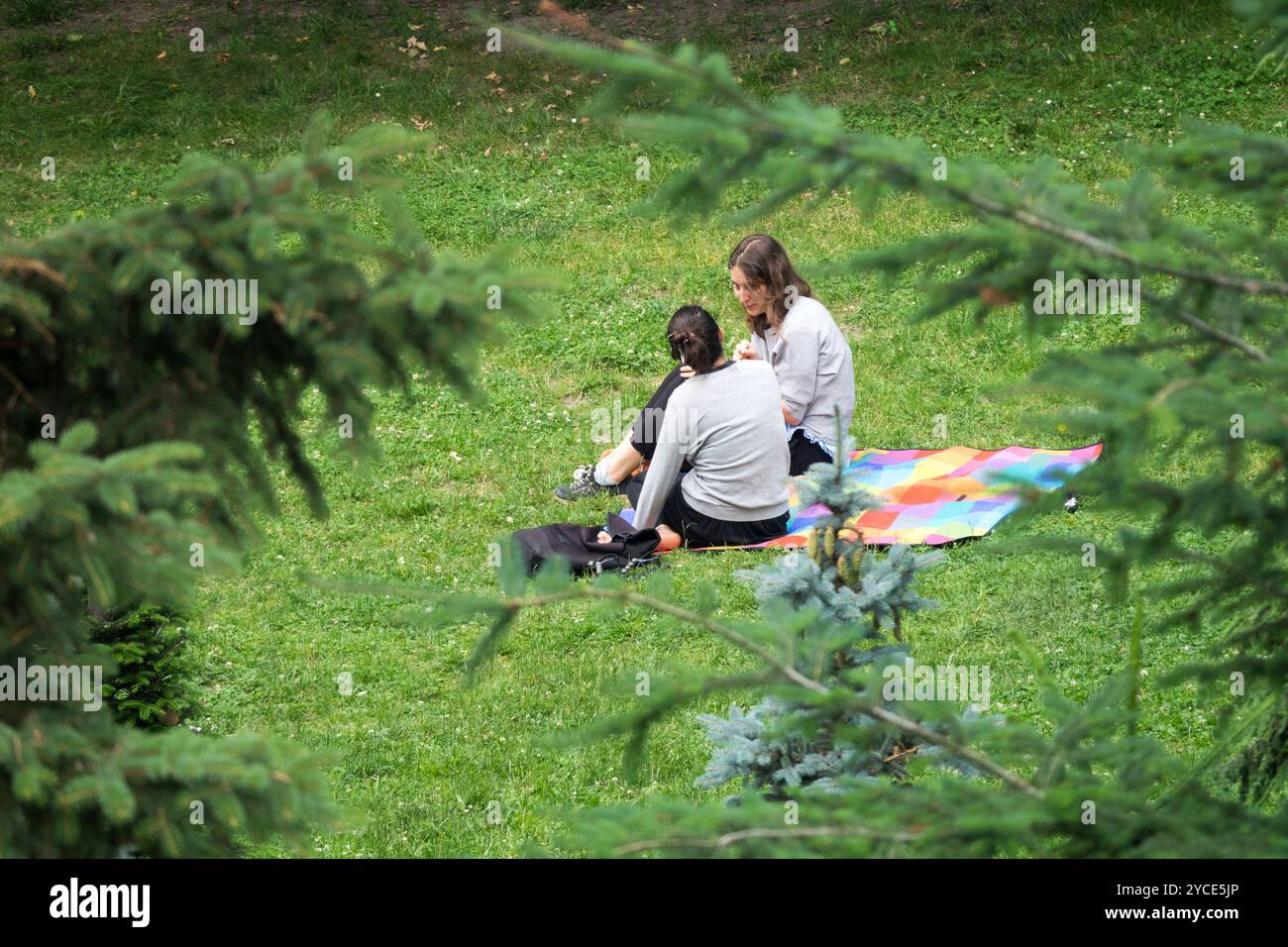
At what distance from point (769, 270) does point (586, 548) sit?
1851mm

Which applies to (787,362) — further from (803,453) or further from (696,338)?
(696,338)

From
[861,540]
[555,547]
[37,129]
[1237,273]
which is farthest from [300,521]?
[37,129]

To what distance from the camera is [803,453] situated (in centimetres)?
798

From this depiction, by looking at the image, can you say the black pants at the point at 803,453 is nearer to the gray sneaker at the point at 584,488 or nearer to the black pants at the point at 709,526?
the black pants at the point at 709,526

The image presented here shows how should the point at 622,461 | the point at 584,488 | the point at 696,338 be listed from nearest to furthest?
the point at 696,338 → the point at 622,461 → the point at 584,488

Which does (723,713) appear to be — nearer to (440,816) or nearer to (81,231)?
(440,816)

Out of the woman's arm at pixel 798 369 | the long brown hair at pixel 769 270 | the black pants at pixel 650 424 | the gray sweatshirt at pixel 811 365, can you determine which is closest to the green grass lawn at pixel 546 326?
the black pants at pixel 650 424

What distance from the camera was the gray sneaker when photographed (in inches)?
317

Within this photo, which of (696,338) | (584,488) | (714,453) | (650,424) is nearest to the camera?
(696,338)

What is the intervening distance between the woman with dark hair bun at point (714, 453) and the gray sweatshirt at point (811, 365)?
504 millimetres

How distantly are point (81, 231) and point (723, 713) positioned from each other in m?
3.69

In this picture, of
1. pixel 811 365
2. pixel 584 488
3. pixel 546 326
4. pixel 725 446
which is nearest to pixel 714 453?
pixel 725 446

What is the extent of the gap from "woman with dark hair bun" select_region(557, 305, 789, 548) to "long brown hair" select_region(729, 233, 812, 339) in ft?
1.73

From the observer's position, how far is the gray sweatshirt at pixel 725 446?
287 inches
